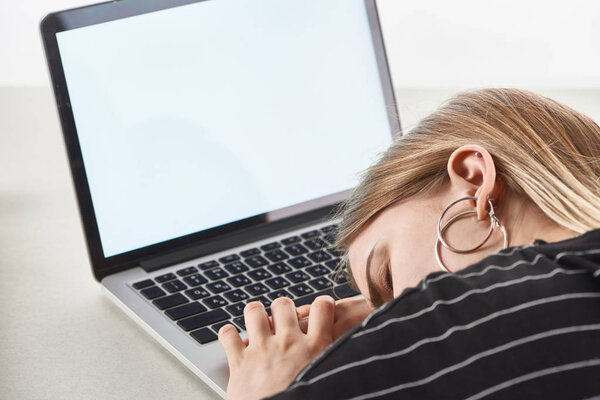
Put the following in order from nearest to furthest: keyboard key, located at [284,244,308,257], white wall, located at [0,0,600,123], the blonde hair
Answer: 1. the blonde hair
2. keyboard key, located at [284,244,308,257]
3. white wall, located at [0,0,600,123]

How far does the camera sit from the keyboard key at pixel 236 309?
83 cm

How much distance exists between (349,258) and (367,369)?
0.23 metres

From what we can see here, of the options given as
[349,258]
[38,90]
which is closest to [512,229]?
[349,258]

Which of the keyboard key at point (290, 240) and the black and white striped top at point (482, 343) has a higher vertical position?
the black and white striped top at point (482, 343)

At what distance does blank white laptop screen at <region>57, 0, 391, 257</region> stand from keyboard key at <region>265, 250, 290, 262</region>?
8 centimetres

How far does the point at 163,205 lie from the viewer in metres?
0.97

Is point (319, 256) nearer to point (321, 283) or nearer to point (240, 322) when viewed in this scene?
point (321, 283)

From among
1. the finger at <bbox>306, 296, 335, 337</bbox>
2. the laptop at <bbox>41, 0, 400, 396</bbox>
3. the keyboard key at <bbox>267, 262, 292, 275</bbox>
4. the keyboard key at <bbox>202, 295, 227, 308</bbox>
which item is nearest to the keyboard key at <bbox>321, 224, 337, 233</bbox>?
the laptop at <bbox>41, 0, 400, 396</bbox>

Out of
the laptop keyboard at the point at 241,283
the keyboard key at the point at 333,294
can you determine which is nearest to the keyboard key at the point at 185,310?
the laptop keyboard at the point at 241,283

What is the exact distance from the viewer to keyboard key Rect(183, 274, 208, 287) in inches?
35.3

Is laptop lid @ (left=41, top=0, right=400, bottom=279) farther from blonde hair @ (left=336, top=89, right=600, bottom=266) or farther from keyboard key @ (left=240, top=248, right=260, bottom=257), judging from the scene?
blonde hair @ (left=336, top=89, right=600, bottom=266)

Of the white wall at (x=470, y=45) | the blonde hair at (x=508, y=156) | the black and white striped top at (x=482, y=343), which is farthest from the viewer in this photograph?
the white wall at (x=470, y=45)

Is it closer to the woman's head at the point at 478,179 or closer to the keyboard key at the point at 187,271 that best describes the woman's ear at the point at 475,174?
the woman's head at the point at 478,179

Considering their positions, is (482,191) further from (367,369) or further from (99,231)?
(99,231)
